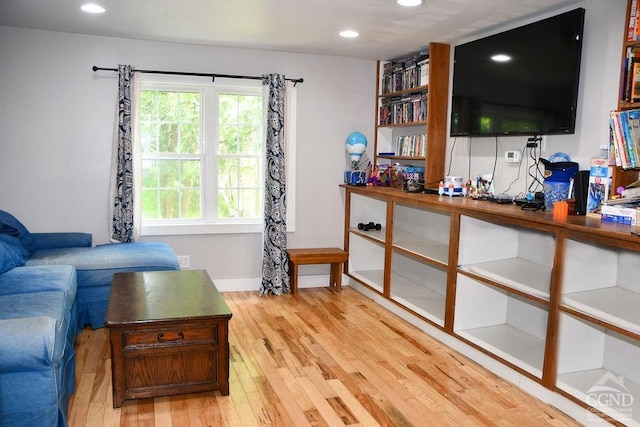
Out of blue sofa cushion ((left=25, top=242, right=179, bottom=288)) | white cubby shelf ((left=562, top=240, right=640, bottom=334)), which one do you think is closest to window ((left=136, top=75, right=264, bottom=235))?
blue sofa cushion ((left=25, top=242, right=179, bottom=288))

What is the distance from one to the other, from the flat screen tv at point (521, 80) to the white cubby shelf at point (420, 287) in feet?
4.09

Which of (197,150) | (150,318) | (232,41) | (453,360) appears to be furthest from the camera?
(197,150)

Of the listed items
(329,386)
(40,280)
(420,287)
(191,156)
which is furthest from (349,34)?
(40,280)

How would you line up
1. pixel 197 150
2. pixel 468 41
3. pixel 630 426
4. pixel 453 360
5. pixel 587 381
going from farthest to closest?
1. pixel 197 150
2. pixel 468 41
3. pixel 453 360
4. pixel 587 381
5. pixel 630 426

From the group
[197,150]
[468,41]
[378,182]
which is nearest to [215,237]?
[197,150]

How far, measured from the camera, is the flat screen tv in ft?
10.1

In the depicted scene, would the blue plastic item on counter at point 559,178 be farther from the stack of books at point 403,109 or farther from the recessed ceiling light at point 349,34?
the recessed ceiling light at point 349,34

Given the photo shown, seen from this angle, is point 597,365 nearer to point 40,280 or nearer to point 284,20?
point 284,20

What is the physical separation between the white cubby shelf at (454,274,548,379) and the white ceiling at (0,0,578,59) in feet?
5.75

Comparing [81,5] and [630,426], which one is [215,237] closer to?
[81,5]

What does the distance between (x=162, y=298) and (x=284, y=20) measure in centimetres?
211

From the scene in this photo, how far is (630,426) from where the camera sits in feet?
7.80

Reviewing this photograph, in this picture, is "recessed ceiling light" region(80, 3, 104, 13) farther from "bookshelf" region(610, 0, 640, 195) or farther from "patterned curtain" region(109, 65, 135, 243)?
"bookshelf" region(610, 0, 640, 195)

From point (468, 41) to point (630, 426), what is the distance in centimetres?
290
